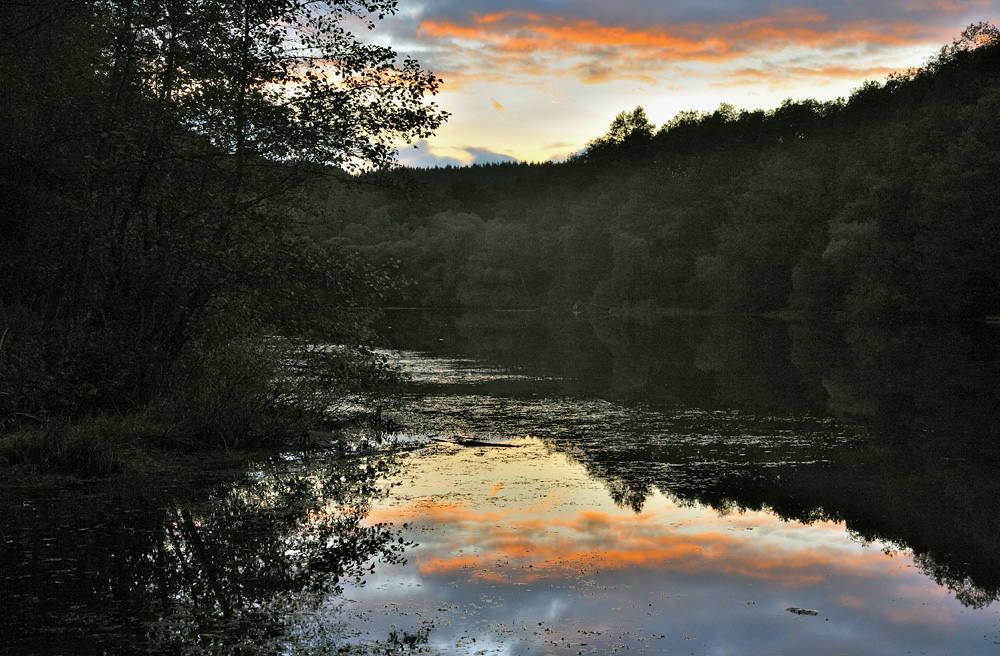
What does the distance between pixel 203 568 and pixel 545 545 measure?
3.05 meters

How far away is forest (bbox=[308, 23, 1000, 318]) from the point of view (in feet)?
189

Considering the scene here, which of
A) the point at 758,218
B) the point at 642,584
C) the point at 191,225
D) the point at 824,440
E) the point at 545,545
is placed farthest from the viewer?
the point at 758,218

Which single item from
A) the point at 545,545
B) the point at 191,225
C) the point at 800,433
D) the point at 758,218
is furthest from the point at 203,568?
the point at 758,218

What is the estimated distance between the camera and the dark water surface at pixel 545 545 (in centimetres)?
615

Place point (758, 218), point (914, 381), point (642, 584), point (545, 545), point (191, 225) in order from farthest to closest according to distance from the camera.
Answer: point (758, 218), point (914, 381), point (191, 225), point (545, 545), point (642, 584)

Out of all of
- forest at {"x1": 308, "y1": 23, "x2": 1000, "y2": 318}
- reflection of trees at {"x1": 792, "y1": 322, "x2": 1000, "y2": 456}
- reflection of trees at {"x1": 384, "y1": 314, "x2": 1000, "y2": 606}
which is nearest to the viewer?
reflection of trees at {"x1": 384, "y1": 314, "x2": 1000, "y2": 606}

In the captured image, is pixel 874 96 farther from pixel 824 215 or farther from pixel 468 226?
pixel 468 226

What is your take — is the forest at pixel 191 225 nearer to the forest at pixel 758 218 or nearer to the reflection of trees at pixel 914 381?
the forest at pixel 758 218

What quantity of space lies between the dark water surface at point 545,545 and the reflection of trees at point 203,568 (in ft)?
0.09

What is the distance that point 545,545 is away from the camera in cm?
838

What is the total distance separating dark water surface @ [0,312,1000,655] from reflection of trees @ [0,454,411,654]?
28 millimetres

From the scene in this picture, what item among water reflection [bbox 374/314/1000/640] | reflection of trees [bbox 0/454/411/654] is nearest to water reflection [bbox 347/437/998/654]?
reflection of trees [bbox 0/454/411/654]

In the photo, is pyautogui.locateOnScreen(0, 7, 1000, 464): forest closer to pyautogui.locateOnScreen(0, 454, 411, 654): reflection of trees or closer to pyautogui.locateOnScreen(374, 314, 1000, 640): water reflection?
pyautogui.locateOnScreen(0, 454, 411, 654): reflection of trees

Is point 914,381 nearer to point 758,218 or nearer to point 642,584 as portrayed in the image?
point 642,584
